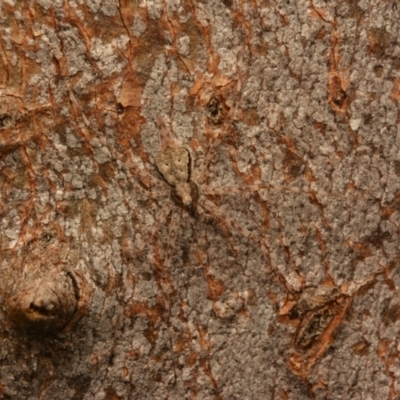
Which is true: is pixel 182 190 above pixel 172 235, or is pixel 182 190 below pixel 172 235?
above

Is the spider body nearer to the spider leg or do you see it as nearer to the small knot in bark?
the spider leg

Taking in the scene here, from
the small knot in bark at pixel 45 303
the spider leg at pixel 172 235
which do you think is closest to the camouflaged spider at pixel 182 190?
the spider leg at pixel 172 235

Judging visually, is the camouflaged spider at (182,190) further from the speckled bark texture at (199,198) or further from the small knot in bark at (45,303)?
the small knot in bark at (45,303)

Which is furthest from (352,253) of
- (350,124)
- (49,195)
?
(49,195)

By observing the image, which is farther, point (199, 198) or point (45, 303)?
point (199, 198)

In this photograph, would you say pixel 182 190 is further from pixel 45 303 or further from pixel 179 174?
pixel 45 303

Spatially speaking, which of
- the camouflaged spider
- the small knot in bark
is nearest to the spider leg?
the camouflaged spider

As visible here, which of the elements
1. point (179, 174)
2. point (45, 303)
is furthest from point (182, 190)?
point (45, 303)

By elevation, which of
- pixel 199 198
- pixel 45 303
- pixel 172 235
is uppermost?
pixel 199 198
